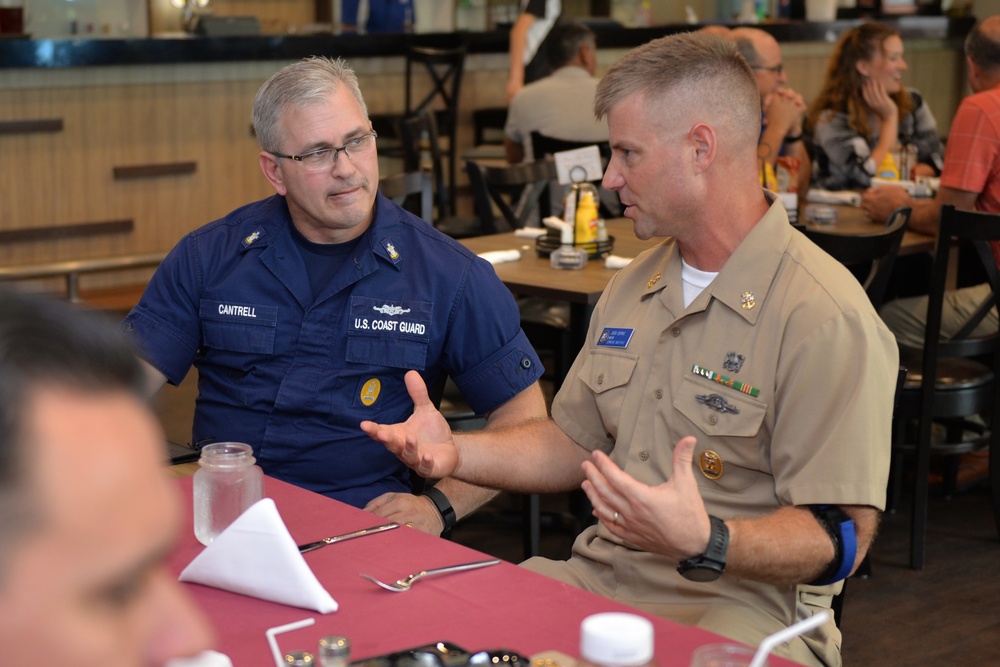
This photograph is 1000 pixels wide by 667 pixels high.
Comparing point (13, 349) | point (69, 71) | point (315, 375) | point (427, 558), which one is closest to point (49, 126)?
point (69, 71)

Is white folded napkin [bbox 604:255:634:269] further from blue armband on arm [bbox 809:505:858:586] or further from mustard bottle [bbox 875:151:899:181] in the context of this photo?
blue armband on arm [bbox 809:505:858:586]

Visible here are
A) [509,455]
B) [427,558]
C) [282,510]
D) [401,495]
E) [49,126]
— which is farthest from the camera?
[49,126]

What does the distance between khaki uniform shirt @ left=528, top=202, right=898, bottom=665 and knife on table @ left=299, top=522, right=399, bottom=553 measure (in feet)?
1.29

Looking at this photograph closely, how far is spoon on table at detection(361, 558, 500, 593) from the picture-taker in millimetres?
1446

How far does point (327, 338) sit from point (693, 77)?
0.85 m

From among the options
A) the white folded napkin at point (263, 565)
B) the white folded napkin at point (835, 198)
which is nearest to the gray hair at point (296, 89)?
the white folded napkin at point (263, 565)

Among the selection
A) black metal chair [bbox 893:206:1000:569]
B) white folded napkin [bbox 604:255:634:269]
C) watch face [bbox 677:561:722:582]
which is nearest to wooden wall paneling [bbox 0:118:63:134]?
white folded napkin [bbox 604:255:634:269]

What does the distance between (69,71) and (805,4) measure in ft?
21.7

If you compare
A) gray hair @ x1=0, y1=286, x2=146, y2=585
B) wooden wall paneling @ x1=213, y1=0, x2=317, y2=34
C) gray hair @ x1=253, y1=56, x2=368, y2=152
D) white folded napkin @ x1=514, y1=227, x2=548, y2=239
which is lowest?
white folded napkin @ x1=514, y1=227, x2=548, y2=239

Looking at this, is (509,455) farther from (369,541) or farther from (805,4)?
(805,4)

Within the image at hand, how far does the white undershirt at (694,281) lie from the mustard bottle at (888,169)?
3.05m

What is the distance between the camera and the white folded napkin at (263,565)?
4.54ft

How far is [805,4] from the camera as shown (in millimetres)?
10375

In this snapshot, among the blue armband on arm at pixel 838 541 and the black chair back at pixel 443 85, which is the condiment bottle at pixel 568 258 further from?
the black chair back at pixel 443 85
